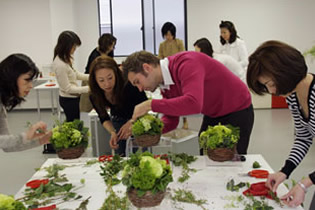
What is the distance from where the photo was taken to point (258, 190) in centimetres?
170

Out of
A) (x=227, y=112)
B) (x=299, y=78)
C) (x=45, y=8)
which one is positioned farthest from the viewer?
(x=45, y=8)

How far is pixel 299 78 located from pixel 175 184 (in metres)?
0.81

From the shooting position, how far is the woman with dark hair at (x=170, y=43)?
19.6ft

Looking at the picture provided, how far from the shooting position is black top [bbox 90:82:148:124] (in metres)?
2.54

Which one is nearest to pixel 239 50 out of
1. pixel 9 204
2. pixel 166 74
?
pixel 166 74

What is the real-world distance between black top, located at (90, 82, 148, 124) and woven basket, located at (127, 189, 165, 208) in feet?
3.79

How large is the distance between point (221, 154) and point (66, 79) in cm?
233

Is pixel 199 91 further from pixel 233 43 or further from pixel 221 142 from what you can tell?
pixel 233 43

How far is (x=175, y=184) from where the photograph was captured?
73.1 inches

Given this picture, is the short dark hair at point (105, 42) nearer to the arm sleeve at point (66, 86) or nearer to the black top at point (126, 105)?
the arm sleeve at point (66, 86)

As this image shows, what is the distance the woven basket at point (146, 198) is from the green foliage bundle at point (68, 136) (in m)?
0.70

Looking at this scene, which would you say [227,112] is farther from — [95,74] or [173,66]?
[95,74]

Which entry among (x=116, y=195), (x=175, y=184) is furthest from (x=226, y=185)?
(x=116, y=195)

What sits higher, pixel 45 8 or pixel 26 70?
pixel 45 8
